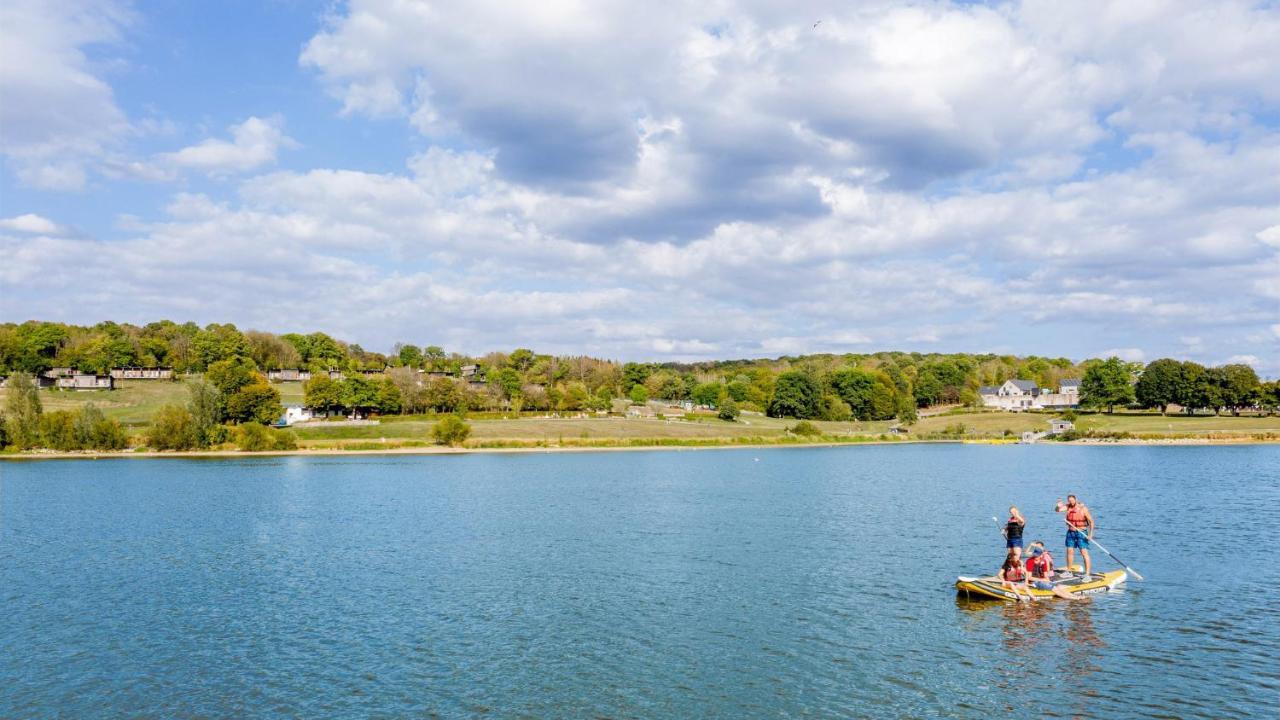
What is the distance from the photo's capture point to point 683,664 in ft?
84.0

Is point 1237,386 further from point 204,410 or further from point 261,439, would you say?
point 204,410

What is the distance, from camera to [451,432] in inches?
5625

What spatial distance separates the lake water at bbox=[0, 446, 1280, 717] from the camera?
76.1ft

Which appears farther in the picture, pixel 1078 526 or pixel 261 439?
pixel 261 439

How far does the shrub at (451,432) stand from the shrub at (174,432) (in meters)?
38.9

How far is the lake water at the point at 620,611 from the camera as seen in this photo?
76.1 feet

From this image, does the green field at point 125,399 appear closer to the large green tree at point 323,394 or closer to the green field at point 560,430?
the large green tree at point 323,394

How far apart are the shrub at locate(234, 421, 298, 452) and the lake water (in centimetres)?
6822

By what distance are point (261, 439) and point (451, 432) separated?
30.9m

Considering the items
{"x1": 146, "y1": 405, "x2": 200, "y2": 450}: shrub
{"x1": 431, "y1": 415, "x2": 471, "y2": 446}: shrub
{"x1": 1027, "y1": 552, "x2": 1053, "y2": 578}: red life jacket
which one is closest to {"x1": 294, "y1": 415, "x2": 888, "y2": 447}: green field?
{"x1": 431, "y1": 415, "x2": 471, "y2": 446}: shrub

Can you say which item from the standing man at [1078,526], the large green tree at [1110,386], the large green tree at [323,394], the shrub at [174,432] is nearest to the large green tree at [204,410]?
the shrub at [174,432]

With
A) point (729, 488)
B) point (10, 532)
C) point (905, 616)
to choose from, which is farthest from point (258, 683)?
point (729, 488)

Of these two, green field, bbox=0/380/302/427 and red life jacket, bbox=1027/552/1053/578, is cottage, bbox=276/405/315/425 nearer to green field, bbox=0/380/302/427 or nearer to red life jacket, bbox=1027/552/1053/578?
green field, bbox=0/380/302/427

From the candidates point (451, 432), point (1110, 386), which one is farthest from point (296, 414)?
point (1110, 386)
